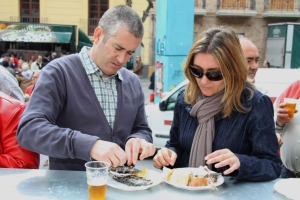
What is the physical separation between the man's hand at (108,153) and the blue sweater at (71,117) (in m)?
0.03

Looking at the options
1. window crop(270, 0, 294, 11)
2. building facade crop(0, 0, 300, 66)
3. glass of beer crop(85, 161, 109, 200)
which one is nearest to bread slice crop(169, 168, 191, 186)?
glass of beer crop(85, 161, 109, 200)

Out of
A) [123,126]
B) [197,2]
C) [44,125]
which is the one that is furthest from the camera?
[197,2]

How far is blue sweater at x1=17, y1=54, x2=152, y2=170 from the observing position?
1.86m

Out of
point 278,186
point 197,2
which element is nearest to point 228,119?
point 278,186

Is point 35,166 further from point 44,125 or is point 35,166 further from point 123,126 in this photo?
point 123,126

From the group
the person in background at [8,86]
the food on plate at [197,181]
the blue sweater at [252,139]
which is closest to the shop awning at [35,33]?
the person in background at [8,86]

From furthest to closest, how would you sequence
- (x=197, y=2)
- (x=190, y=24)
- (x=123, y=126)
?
(x=197, y=2) → (x=190, y=24) → (x=123, y=126)

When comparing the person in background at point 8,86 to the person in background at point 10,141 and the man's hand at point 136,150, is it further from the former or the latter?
the man's hand at point 136,150

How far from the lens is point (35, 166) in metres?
2.19

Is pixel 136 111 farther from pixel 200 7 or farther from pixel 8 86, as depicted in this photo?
pixel 200 7

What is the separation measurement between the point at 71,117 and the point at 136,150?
0.44 m

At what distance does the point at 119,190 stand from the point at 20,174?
20.7 inches

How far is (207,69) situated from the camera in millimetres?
2127

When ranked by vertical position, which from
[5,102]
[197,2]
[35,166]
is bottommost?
[35,166]
